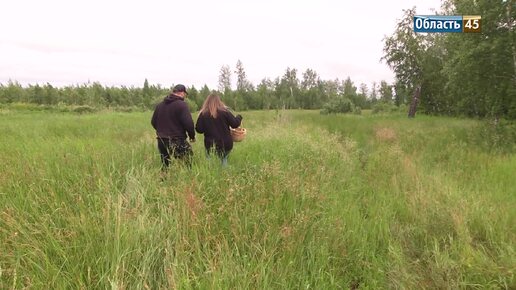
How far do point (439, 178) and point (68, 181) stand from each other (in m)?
6.27

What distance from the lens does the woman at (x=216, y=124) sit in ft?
17.6

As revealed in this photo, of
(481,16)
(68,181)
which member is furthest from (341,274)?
(481,16)

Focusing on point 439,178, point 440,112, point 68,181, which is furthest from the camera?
point 440,112

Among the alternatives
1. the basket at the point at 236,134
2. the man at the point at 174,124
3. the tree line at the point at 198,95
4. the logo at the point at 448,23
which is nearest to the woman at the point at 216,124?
the basket at the point at 236,134

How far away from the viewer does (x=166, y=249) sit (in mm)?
2389

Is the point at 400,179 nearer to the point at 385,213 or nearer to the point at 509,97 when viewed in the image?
the point at 385,213

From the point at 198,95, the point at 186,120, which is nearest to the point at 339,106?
the point at 198,95

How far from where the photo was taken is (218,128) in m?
5.41

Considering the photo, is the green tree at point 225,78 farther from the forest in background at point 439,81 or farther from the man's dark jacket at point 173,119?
the man's dark jacket at point 173,119

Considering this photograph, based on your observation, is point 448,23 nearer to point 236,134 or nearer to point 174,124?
point 236,134

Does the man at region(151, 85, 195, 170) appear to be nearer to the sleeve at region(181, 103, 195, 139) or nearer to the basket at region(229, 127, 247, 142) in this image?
the sleeve at region(181, 103, 195, 139)

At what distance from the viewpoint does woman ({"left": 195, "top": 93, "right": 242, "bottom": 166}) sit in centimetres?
537

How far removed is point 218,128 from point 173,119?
0.87m

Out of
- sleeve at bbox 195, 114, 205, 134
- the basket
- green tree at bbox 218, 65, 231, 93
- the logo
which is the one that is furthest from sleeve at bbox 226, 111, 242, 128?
green tree at bbox 218, 65, 231, 93
